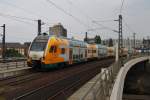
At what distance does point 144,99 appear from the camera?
3400cm

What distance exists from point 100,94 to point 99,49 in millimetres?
47486

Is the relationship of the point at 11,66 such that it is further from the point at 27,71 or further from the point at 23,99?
Result: the point at 23,99

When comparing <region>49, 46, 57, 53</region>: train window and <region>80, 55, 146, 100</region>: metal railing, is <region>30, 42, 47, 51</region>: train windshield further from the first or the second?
<region>80, 55, 146, 100</region>: metal railing

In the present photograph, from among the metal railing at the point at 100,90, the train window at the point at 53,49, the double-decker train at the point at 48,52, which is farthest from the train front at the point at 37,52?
the metal railing at the point at 100,90

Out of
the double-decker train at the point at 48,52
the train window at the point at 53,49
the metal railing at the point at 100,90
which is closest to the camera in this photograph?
the metal railing at the point at 100,90

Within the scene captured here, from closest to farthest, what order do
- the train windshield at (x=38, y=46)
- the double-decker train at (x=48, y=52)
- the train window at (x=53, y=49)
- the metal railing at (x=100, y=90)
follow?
the metal railing at (x=100, y=90), the double-decker train at (x=48, y=52), the train windshield at (x=38, y=46), the train window at (x=53, y=49)

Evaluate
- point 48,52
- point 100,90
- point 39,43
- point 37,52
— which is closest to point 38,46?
point 39,43

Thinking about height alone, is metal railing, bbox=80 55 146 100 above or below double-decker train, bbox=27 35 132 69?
below

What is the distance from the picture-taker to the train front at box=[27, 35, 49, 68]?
82.6 feet

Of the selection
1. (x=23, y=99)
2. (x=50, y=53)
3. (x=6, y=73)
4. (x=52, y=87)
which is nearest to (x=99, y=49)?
(x=50, y=53)

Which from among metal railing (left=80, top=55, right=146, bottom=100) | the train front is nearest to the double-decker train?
the train front

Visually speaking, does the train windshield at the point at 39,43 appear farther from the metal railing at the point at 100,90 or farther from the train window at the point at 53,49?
the metal railing at the point at 100,90

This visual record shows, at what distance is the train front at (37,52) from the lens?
2517cm

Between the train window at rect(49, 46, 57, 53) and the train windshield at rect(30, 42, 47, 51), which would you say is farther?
the train window at rect(49, 46, 57, 53)
